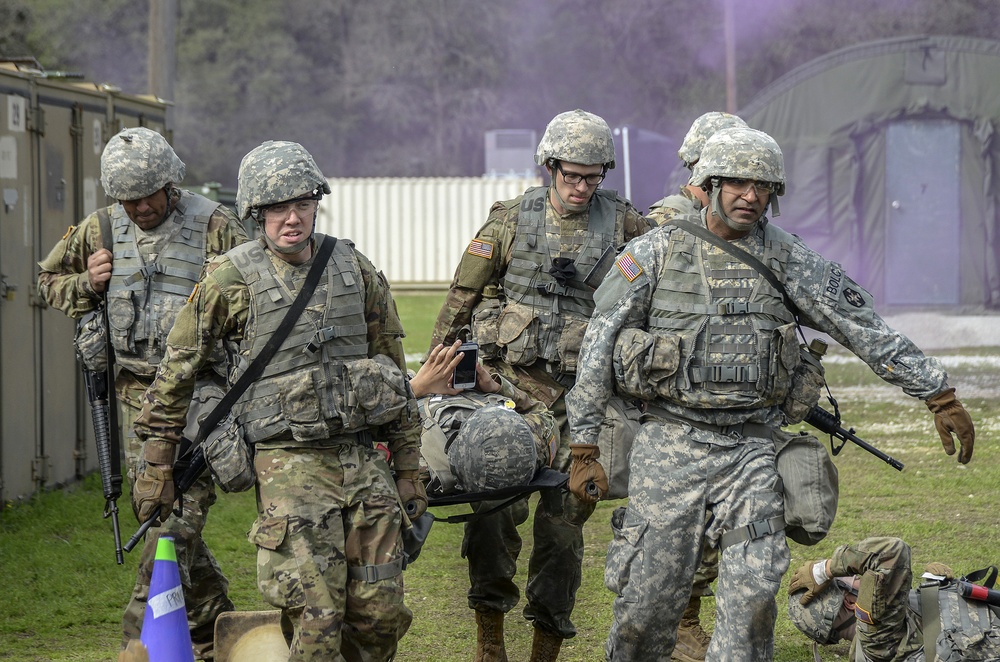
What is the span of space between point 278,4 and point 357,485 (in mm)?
39305

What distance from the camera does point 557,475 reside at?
5.70 metres

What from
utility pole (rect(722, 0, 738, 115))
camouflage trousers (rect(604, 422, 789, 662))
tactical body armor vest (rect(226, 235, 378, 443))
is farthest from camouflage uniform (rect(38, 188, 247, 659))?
utility pole (rect(722, 0, 738, 115))

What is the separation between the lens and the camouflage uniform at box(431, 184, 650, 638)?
234 inches

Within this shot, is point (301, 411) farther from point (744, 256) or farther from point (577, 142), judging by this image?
point (577, 142)

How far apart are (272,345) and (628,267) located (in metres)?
Answer: 1.37

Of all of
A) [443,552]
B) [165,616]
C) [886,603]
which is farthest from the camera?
[443,552]

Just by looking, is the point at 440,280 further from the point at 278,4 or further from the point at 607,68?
the point at 278,4

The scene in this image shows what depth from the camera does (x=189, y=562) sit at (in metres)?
5.81

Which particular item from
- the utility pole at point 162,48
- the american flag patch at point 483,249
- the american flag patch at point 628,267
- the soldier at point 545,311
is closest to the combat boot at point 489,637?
the soldier at point 545,311

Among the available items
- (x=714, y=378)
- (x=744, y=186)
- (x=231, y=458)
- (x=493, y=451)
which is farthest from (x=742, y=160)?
(x=231, y=458)

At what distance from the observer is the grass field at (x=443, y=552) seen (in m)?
6.62

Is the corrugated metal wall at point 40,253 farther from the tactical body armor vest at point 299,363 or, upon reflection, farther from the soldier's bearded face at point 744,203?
the soldier's bearded face at point 744,203

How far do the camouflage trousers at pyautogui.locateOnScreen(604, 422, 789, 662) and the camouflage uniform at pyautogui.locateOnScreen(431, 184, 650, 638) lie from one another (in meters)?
0.84

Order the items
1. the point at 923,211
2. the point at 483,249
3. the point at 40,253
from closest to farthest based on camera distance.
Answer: the point at 483,249 < the point at 40,253 < the point at 923,211
